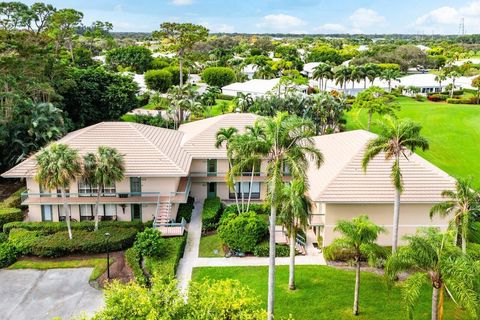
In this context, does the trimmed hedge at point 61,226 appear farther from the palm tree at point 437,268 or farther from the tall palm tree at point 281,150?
the palm tree at point 437,268

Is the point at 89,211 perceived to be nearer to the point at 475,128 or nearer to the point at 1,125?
the point at 1,125

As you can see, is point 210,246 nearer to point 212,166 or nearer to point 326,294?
point 326,294

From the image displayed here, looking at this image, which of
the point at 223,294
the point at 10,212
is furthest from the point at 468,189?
the point at 10,212

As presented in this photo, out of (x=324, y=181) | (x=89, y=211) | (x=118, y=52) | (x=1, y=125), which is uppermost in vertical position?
(x=118, y=52)

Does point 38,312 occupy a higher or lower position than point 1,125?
lower

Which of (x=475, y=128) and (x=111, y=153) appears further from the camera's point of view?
(x=475, y=128)

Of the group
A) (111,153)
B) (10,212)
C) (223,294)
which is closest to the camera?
(223,294)

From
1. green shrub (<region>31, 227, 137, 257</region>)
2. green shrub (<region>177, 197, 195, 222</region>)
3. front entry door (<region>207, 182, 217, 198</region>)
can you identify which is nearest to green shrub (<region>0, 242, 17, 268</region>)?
green shrub (<region>31, 227, 137, 257</region>)
